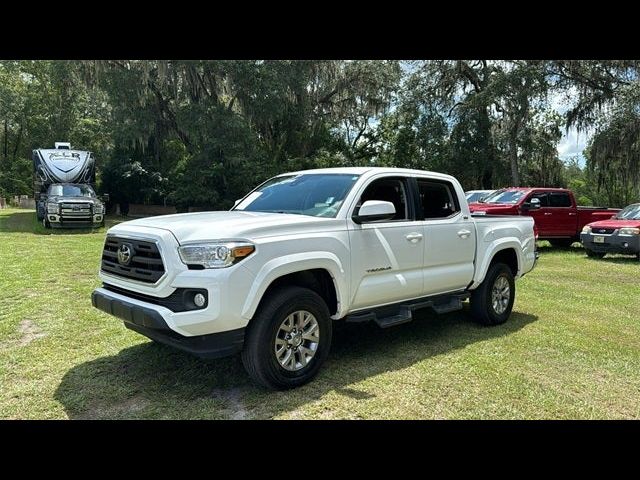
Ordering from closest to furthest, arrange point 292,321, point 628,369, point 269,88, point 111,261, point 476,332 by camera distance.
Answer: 1. point 292,321
2. point 111,261
3. point 628,369
4. point 476,332
5. point 269,88

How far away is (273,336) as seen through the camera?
387 cm

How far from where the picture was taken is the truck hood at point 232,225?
3740 mm

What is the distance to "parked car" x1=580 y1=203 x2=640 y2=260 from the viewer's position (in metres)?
12.3

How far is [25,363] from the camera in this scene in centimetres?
461

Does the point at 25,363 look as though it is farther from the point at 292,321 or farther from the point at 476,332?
the point at 476,332

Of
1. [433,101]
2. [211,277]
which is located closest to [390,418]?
[211,277]

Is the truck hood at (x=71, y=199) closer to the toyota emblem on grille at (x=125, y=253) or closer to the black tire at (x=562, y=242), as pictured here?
the toyota emblem on grille at (x=125, y=253)

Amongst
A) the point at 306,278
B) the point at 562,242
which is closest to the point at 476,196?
the point at 562,242

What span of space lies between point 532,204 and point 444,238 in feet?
33.2

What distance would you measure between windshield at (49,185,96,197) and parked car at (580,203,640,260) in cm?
1776

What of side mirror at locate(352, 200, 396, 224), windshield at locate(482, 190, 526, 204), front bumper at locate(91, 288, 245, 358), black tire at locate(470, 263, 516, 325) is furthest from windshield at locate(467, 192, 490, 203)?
front bumper at locate(91, 288, 245, 358)

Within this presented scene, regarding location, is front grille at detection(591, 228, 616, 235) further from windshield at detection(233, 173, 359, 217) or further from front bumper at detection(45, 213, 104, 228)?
front bumper at detection(45, 213, 104, 228)
